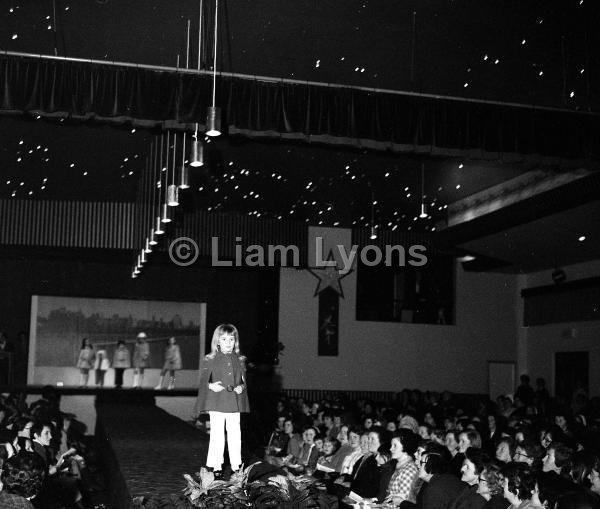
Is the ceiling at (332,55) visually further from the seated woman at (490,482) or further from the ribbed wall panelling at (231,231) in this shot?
the seated woman at (490,482)

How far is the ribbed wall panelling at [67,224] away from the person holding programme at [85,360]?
4011 mm

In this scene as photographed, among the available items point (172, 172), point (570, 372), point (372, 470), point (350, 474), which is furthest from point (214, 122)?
point (570, 372)

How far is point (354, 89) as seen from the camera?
9578 mm

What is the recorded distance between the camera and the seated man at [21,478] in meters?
3.62

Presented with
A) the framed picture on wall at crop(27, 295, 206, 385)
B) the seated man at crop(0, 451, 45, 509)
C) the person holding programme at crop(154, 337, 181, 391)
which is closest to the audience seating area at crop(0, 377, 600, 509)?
the seated man at crop(0, 451, 45, 509)

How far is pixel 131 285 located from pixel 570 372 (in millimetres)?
10373

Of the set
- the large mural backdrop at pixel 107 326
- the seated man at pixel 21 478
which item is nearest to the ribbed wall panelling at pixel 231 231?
the large mural backdrop at pixel 107 326

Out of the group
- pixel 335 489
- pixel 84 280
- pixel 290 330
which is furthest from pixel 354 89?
pixel 84 280

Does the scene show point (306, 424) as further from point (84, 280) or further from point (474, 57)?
point (84, 280)

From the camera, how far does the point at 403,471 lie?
6.89 metres

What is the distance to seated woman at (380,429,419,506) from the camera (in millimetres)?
6723

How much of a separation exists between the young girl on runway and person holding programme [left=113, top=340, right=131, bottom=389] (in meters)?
14.5

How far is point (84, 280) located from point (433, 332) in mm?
8426

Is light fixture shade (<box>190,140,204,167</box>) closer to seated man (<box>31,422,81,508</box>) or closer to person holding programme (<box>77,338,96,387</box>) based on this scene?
seated man (<box>31,422,81,508</box>)
